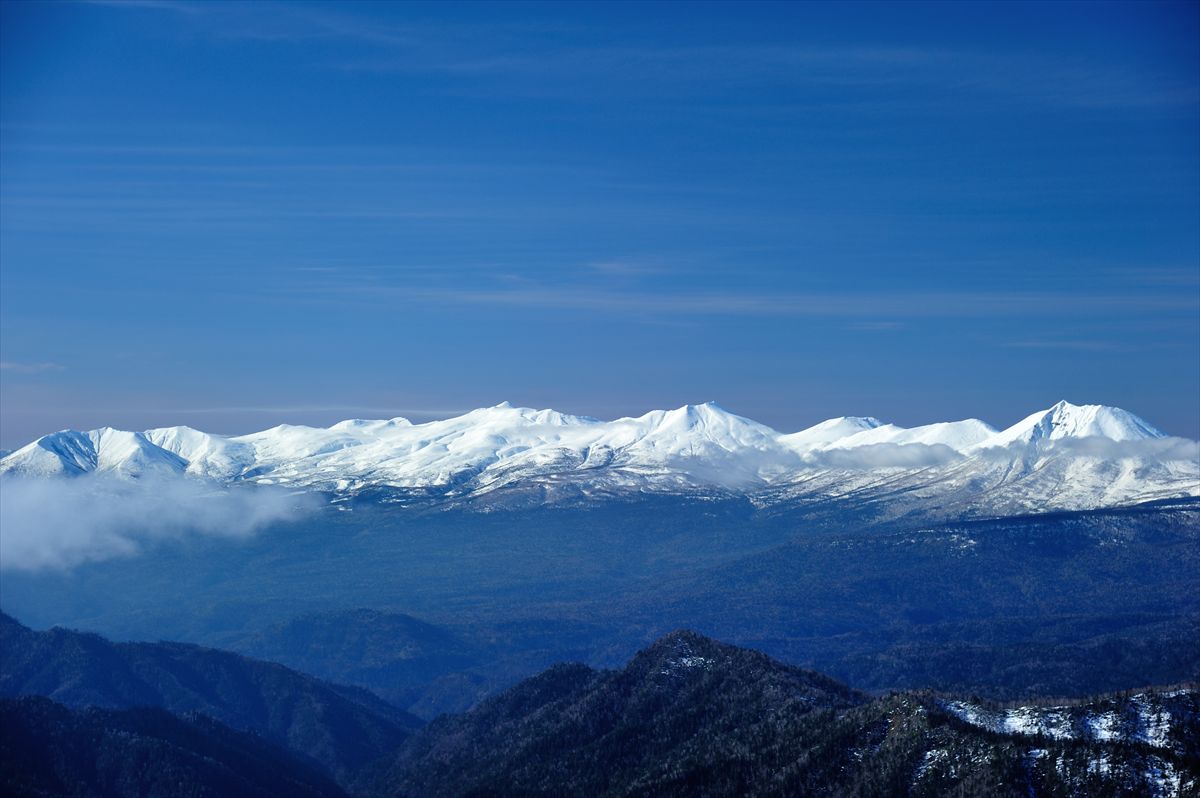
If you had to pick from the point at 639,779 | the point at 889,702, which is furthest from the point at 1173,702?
the point at 639,779

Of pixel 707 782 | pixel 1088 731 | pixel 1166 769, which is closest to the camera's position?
pixel 1166 769

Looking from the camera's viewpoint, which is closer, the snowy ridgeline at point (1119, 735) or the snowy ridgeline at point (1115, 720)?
the snowy ridgeline at point (1119, 735)

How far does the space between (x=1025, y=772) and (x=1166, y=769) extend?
14.9 meters

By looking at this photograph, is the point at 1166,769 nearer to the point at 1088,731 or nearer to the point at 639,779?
the point at 1088,731

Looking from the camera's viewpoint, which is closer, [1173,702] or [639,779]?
[1173,702]

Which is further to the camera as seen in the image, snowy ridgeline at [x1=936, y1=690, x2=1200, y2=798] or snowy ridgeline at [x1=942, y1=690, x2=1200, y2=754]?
snowy ridgeline at [x1=942, y1=690, x2=1200, y2=754]

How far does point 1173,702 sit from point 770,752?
5080 centimetres

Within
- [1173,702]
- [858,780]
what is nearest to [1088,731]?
[1173,702]

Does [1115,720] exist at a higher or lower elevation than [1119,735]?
higher

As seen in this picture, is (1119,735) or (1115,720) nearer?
(1119,735)

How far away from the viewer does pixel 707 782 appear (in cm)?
18200

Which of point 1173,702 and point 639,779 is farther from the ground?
point 1173,702

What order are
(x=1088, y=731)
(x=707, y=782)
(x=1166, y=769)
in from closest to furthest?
(x=1166, y=769), (x=1088, y=731), (x=707, y=782)

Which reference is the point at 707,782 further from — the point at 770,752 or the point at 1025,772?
the point at 1025,772
